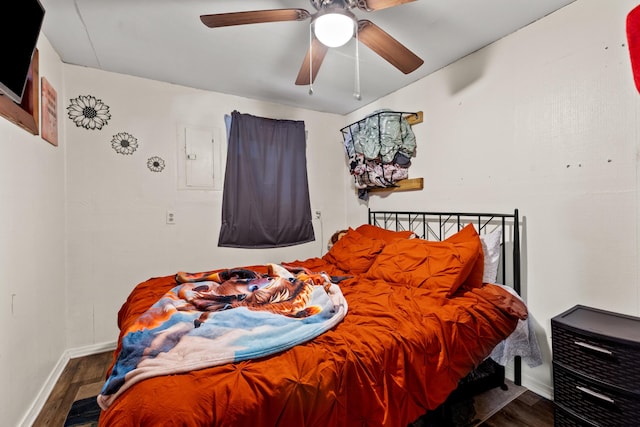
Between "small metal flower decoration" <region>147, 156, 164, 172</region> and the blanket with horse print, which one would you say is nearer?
the blanket with horse print

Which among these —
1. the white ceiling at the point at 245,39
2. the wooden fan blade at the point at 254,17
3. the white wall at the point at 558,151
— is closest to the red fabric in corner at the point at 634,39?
the white wall at the point at 558,151

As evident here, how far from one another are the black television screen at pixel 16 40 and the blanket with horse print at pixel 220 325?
1.12m

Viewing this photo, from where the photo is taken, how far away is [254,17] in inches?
56.6

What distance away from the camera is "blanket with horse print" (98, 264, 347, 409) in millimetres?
960

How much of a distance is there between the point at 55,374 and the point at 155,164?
5.65 feet

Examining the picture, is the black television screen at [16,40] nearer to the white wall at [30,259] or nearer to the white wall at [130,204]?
the white wall at [30,259]

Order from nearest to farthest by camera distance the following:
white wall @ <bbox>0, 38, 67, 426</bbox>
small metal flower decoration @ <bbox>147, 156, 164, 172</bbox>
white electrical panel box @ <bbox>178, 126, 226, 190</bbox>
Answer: white wall @ <bbox>0, 38, 67, 426</bbox> → small metal flower decoration @ <bbox>147, 156, 164, 172</bbox> → white electrical panel box @ <bbox>178, 126, 226, 190</bbox>

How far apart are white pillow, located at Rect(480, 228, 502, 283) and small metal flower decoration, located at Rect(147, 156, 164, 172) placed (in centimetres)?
273

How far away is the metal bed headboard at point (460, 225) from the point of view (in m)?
1.93

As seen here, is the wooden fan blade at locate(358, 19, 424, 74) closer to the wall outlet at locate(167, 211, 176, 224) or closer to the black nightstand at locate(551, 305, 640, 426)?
the black nightstand at locate(551, 305, 640, 426)

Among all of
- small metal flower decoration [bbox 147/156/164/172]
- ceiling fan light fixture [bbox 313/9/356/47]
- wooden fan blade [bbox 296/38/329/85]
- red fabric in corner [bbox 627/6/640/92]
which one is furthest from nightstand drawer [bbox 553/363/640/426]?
small metal flower decoration [bbox 147/156/164/172]

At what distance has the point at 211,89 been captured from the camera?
9.37ft

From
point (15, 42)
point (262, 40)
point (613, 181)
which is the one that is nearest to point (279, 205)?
point (262, 40)

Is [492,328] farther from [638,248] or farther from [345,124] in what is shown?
[345,124]
